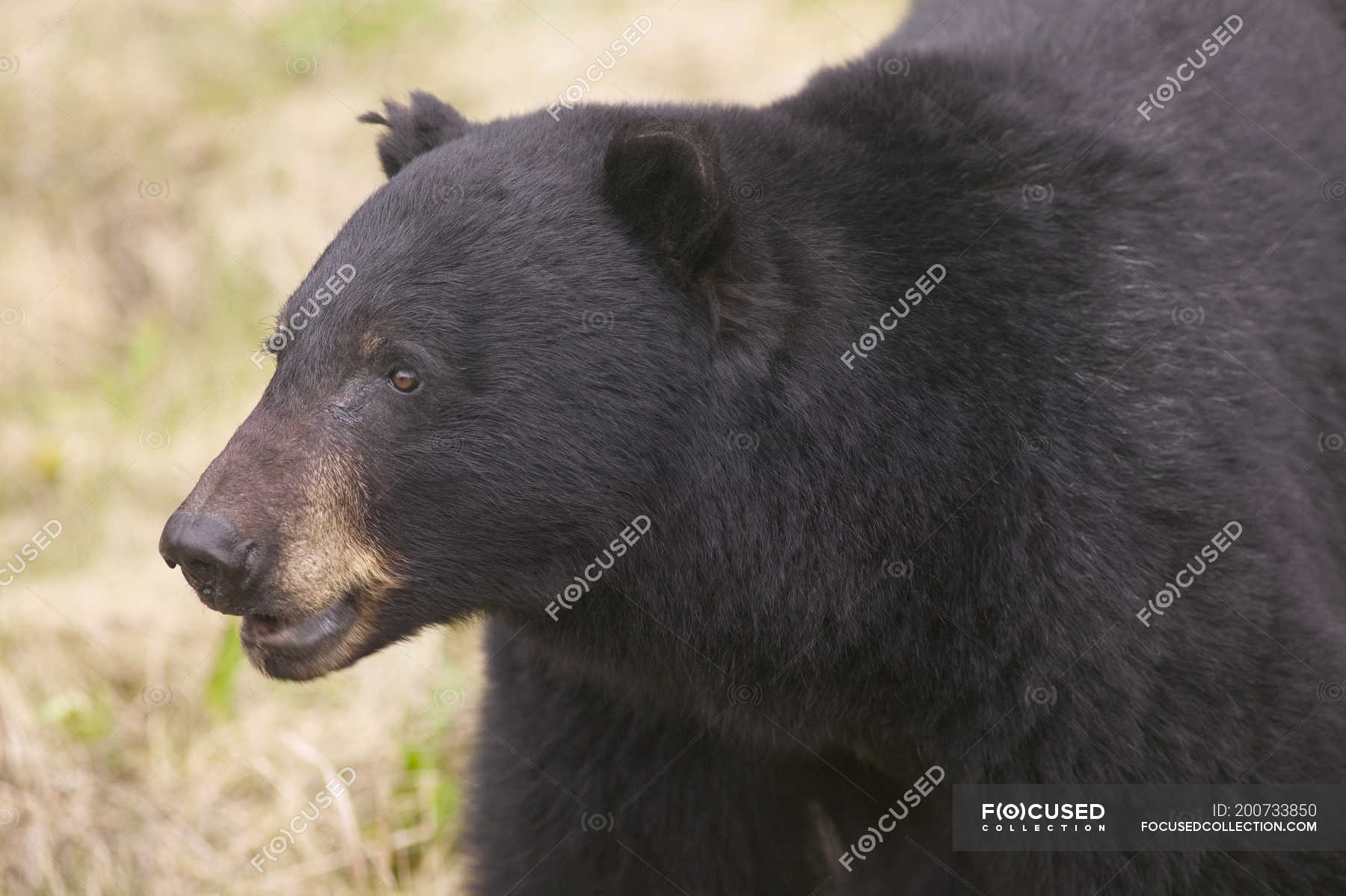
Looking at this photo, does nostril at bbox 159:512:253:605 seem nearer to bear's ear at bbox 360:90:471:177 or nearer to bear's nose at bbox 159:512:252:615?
bear's nose at bbox 159:512:252:615

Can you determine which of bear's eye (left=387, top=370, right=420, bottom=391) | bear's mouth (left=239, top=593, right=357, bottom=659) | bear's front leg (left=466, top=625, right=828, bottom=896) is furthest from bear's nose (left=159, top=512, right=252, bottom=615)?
bear's front leg (left=466, top=625, right=828, bottom=896)

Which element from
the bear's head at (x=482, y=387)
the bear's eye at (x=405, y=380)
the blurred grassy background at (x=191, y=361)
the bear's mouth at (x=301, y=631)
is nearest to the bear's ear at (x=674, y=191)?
the bear's head at (x=482, y=387)

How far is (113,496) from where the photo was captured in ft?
21.2

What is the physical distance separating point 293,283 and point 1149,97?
192 inches

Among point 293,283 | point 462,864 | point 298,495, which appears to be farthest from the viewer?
point 293,283

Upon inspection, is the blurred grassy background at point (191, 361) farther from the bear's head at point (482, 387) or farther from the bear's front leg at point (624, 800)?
the bear's head at point (482, 387)

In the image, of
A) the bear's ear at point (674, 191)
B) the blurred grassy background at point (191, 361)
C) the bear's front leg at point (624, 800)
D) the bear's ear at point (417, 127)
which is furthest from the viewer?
the blurred grassy background at point (191, 361)

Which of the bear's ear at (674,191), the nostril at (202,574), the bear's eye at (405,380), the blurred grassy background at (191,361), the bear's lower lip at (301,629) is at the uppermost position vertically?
the bear's ear at (674,191)

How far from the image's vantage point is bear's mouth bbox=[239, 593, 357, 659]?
9.70 feet

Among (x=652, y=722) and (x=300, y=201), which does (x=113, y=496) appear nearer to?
(x=300, y=201)

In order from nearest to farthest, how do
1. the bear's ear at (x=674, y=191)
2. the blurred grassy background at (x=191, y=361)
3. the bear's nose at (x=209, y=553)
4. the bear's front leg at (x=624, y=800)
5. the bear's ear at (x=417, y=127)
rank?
1. the bear's nose at (x=209, y=553)
2. the bear's ear at (x=674, y=191)
3. the bear's ear at (x=417, y=127)
4. the bear's front leg at (x=624, y=800)
5. the blurred grassy background at (x=191, y=361)

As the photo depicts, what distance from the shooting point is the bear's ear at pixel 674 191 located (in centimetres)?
291

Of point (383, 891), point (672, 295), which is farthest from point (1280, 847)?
point (383, 891)

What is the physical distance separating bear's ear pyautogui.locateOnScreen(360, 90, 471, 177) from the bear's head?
1.23 ft
